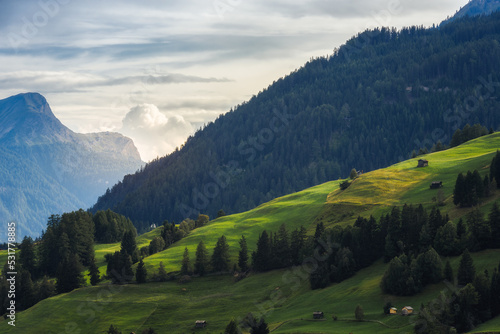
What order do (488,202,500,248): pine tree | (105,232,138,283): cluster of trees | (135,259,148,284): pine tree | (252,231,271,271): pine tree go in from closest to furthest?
(488,202,500,248): pine tree < (252,231,271,271): pine tree < (135,259,148,284): pine tree < (105,232,138,283): cluster of trees

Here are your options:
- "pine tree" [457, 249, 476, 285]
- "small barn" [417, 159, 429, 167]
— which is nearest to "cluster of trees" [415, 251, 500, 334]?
"pine tree" [457, 249, 476, 285]

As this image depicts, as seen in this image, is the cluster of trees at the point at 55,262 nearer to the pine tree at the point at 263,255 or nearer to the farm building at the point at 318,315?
the pine tree at the point at 263,255

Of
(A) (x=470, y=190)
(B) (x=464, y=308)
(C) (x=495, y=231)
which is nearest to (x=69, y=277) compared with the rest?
(A) (x=470, y=190)

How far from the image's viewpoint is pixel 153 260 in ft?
544

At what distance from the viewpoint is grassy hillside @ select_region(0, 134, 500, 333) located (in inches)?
3821

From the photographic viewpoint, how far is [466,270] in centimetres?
9150

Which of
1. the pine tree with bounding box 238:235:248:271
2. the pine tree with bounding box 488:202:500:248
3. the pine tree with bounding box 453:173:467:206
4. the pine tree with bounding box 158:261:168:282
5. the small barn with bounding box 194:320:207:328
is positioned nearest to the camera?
the pine tree with bounding box 488:202:500:248

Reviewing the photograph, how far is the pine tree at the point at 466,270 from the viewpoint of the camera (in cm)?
9111

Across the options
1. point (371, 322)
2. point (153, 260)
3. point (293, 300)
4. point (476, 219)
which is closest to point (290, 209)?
point (153, 260)

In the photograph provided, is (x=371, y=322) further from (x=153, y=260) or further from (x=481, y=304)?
(x=153, y=260)

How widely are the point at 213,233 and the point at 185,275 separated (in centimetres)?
3647

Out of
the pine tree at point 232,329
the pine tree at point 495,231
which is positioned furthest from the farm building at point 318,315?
the pine tree at point 495,231

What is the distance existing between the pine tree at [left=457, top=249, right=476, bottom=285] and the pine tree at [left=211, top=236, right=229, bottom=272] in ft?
238

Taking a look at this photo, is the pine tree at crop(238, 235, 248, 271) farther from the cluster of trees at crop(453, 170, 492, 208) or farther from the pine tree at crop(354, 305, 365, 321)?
the pine tree at crop(354, 305, 365, 321)
